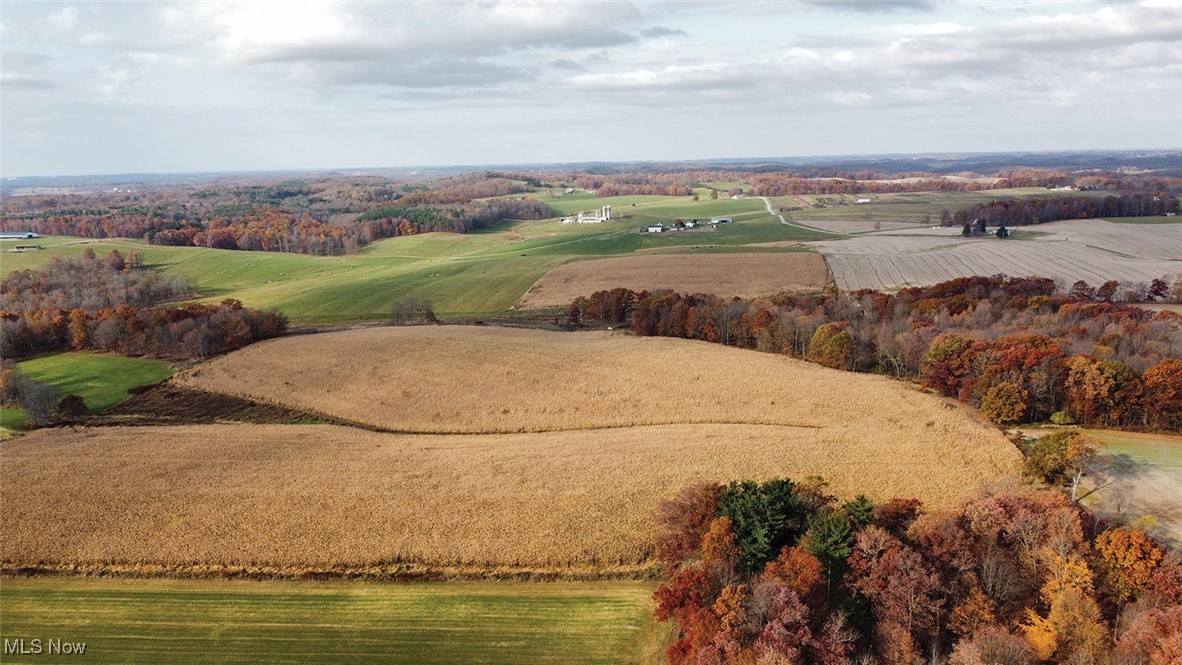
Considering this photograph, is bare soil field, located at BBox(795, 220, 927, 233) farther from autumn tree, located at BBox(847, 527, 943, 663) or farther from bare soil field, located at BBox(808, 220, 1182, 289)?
autumn tree, located at BBox(847, 527, 943, 663)

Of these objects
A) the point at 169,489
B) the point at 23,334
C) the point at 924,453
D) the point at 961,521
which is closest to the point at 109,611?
the point at 169,489

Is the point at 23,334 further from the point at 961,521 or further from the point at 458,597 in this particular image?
the point at 961,521

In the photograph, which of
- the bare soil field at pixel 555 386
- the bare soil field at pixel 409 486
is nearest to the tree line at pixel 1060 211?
the bare soil field at pixel 555 386

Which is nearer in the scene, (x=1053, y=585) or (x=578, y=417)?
(x=1053, y=585)

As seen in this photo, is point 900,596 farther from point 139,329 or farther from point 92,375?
point 139,329

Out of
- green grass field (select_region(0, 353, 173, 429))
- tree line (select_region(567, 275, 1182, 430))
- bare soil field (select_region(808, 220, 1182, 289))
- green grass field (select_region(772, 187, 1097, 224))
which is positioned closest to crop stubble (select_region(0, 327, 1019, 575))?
tree line (select_region(567, 275, 1182, 430))

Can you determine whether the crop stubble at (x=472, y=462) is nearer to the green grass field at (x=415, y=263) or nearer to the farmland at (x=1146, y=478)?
the farmland at (x=1146, y=478)

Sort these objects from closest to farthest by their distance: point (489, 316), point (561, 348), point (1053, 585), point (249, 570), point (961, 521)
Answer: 1. point (1053, 585)
2. point (961, 521)
3. point (249, 570)
4. point (561, 348)
5. point (489, 316)

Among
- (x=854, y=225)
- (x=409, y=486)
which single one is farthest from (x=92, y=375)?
(x=854, y=225)
